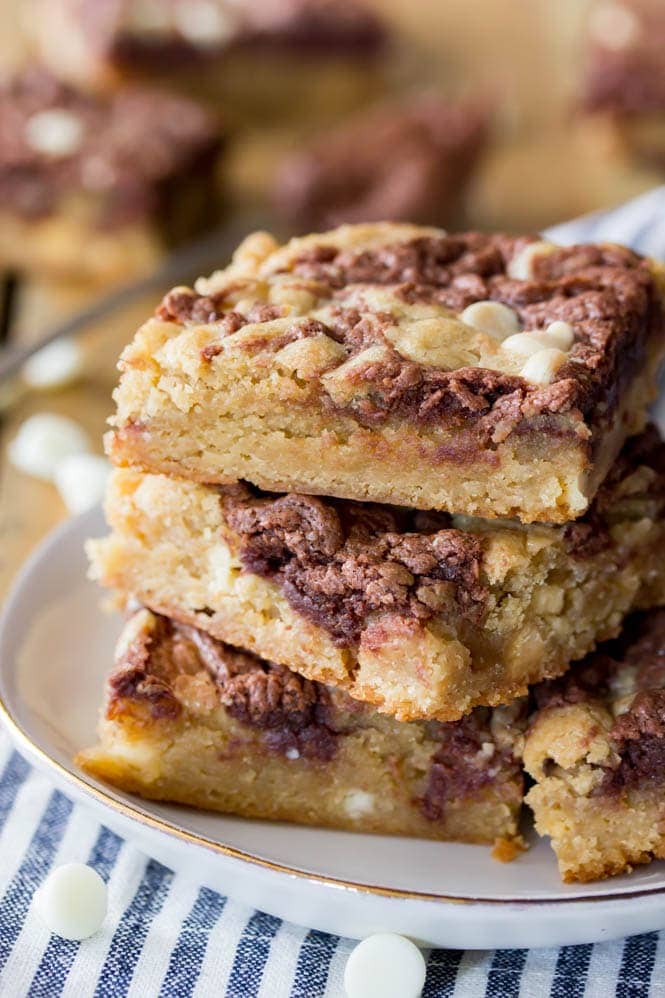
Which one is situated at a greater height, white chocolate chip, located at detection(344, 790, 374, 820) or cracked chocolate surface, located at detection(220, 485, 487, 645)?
cracked chocolate surface, located at detection(220, 485, 487, 645)

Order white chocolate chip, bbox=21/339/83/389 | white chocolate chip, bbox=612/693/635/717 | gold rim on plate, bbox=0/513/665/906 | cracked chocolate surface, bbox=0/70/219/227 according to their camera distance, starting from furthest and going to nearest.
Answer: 1. cracked chocolate surface, bbox=0/70/219/227
2. white chocolate chip, bbox=21/339/83/389
3. white chocolate chip, bbox=612/693/635/717
4. gold rim on plate, bbox=0/513/665/906

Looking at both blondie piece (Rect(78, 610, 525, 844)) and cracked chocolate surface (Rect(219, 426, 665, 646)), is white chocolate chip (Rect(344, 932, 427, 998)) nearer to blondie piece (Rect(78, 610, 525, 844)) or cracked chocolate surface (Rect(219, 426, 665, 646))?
blondie piece (Rect(78, 610, 525, 844))

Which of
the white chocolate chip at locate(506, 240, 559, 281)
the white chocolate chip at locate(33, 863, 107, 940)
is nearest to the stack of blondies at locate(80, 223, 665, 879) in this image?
the white chocolate chip at locate(506, 240, 559, 281)

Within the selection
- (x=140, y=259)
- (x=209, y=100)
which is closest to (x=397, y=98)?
(x=209, y=100)

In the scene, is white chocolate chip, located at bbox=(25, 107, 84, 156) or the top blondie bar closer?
the top blondie bar

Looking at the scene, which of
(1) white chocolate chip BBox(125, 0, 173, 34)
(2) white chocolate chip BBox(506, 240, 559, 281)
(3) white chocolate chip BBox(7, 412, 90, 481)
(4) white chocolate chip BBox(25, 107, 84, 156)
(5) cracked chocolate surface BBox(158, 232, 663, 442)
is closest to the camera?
(5) cracked chocolate surface BBox(158, 232, 663, 442)

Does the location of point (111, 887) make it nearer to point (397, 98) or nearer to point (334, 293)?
point (334, 293)
